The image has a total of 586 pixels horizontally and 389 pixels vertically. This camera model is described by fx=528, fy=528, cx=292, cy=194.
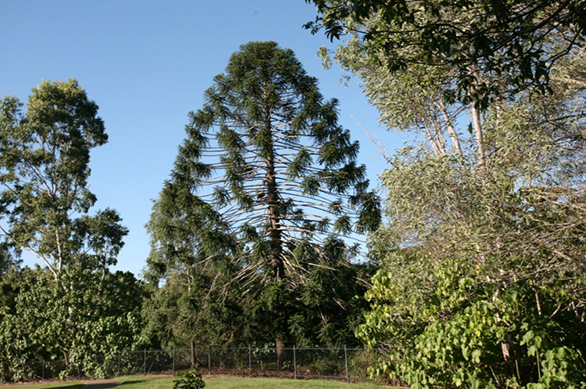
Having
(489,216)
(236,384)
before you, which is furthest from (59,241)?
(489,216)

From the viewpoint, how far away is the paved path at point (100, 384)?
2200 cm

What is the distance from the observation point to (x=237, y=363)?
22.5 m

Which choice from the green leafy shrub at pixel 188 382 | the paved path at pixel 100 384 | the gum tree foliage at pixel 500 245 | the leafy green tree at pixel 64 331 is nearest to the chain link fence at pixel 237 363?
the leafy green tree at pixel 64 331

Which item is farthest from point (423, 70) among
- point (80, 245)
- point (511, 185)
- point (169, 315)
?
point (80, 245)

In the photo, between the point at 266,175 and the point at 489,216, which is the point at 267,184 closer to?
the point at 266,175

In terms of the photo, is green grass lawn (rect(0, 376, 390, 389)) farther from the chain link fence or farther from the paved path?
the chain link fence

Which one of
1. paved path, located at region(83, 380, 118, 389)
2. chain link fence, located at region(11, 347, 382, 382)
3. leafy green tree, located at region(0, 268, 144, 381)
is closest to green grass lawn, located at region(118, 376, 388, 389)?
paved path, located at region(83, 380, 118, 389)

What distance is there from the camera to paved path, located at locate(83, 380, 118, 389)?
72.2 ft

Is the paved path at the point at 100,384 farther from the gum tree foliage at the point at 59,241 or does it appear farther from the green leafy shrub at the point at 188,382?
the green leafy shrub at the point at 188,382

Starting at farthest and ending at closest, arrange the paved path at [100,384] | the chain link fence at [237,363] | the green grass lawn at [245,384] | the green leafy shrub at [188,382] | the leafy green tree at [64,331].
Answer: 1. the leafy green tree at [64,331]
2. the paved path at [100,384]
3. the chain link fence at [237,363]
4. the green grass lawn at [245,384]
5. the green leafy shrub at [188,382]

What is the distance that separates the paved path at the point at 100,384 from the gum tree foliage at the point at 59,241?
1.75m

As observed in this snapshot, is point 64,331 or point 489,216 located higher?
point 489,216

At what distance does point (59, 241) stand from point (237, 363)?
12.9 m

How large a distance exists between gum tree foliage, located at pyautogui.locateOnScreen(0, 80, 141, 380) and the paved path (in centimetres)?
175
